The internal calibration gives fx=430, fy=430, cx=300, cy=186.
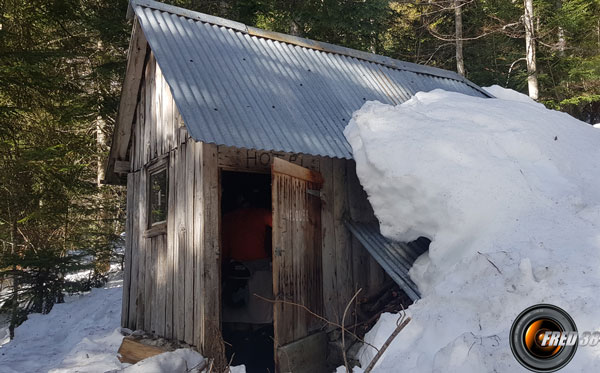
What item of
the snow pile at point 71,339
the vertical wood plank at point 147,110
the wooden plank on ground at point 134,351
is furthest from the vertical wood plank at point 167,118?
the snow pile at point 71,339

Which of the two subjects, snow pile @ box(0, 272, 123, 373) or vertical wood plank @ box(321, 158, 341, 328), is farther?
snow pile @ box(0, 272, 123, 373)

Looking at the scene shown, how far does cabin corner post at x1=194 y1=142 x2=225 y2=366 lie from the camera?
5.14m

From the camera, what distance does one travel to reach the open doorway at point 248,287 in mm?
6969

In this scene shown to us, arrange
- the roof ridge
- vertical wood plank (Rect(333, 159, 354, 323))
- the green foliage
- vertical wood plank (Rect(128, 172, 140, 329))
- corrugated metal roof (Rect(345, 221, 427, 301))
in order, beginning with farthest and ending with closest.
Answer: the green foliage → vertical wood plank (Rect(128, 172, 140, 329)) → the roof ridge → vertical wood plank (Rect(333, 159, 354, 323)) → corrugated metal roof (Rect(345, 221, 427, 301))

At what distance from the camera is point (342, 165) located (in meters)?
6.80

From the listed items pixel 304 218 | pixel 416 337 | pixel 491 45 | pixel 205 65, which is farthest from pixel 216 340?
pixel 491 45

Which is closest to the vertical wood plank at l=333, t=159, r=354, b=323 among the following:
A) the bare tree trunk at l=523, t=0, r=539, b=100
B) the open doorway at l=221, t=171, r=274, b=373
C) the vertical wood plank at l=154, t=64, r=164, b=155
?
the open doorway at l=221, t=171, r=274, b=373

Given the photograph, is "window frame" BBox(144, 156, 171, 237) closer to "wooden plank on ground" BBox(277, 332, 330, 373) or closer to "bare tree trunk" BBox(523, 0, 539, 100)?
"wooden plank on ground" BBox(277, 332, 330, 373)

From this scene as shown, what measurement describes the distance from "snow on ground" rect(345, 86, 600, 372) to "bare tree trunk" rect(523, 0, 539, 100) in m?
8.37

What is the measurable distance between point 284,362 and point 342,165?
306 centimetres

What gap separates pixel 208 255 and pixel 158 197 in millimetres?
2173

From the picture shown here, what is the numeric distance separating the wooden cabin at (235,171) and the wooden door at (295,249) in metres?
0.02

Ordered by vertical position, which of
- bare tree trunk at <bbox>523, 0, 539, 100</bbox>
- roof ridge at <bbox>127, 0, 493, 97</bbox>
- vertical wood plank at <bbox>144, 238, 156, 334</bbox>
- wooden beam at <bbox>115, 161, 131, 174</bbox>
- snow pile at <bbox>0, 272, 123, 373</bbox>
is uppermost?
bare tree trunk at <bbox>523, 0, 539, 100</bbox>

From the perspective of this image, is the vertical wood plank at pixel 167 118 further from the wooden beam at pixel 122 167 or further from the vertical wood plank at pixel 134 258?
the wooden beam at pixel 122 167
